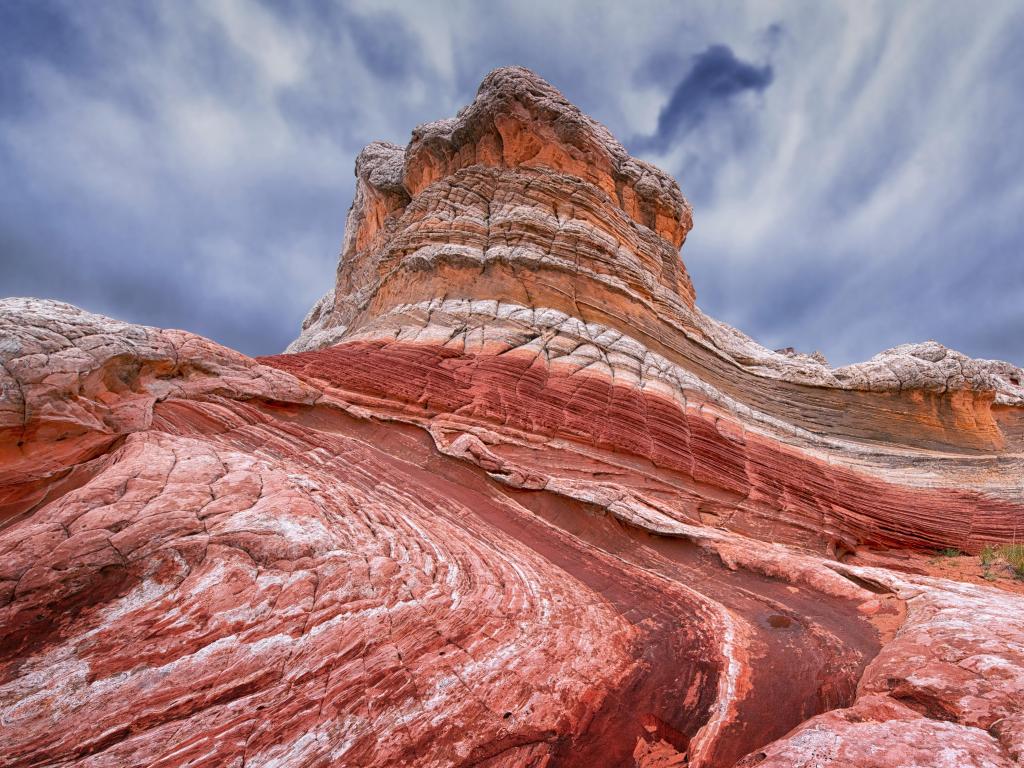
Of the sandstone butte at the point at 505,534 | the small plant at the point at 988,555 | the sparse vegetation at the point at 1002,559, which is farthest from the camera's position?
the small plant at the point at 988,555

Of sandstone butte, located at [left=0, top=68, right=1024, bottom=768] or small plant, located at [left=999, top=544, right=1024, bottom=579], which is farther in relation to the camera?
small plant, located at [left=999, top=544, right=1024, bottom=579]

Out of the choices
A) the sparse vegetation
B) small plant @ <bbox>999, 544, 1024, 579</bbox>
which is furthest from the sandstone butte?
small plant @ <bbox>999, 544, 1024, 579</bbox>

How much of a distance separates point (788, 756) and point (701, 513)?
25.6 feet

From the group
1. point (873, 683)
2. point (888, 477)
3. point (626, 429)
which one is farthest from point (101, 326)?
point (888, 477)

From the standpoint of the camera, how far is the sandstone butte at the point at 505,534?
3.77m

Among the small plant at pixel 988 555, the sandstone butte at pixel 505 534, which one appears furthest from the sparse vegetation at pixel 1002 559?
the sandstone butte at pixel 505 534

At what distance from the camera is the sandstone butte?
12.4 ft

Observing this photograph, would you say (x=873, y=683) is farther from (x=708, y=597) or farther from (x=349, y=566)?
(x=349, y=566)

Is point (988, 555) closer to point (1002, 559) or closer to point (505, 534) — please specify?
point (1002, 559)

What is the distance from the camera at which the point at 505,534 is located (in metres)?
7.91

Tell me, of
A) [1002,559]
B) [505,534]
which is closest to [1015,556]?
[1002,559]

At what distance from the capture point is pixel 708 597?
23.5ft

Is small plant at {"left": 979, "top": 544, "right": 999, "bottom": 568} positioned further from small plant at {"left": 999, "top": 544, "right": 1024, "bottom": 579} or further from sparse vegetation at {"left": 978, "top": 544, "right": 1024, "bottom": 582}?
small plant at {"left": 999, "top": 544, "right": 1024, "bottom": 579}

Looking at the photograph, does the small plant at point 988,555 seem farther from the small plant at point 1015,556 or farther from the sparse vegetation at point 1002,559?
the small plant at point 1015,556
